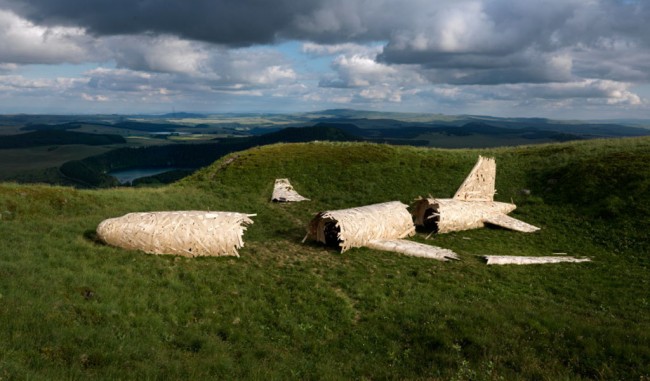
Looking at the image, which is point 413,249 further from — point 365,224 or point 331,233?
point 331,233

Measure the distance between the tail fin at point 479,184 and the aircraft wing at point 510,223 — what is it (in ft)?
8.72

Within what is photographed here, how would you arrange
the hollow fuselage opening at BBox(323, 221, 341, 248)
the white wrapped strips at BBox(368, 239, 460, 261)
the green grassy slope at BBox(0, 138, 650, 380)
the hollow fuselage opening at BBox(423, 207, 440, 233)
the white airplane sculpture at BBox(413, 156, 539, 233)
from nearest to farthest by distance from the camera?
1. the green grassy slope at BBox(0, 138, 650, 380)
2. the white wrapped strips at BBox(368, 239, 460, 261)
3. the hollow fuselage opening at BBox(323, 221, 341, 248)
4. the hollow fuselage opening at BBox(423, 207, 440, 233)
5. the white airplane sculpture at BBox(413, 156, 539, 233)

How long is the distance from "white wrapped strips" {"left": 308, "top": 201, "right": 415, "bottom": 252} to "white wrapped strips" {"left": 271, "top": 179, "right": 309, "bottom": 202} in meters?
13.9

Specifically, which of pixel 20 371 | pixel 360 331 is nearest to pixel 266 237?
pixel 360 331

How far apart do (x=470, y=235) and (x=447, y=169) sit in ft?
64.0

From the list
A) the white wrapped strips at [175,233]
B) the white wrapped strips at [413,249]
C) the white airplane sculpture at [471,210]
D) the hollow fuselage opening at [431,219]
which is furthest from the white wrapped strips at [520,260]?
the white wrapped strips at [175,233]

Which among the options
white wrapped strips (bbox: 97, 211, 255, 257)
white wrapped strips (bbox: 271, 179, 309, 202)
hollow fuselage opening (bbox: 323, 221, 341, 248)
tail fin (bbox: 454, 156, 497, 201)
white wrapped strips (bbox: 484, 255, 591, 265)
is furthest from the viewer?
white wrapped strips (bbox: 271, 179, 309, 202)

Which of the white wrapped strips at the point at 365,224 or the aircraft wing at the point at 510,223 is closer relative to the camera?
the white wrapped strips at the point at 365,224

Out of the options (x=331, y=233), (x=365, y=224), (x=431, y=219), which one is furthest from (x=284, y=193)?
(x=365, y=224)

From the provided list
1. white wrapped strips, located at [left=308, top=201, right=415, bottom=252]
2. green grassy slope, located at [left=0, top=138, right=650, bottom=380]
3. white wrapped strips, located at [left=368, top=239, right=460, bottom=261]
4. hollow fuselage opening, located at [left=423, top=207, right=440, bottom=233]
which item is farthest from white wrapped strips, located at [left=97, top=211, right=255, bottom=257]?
hollow fuselage opening, located at [left=423, top=207, right=440, bottom=233]

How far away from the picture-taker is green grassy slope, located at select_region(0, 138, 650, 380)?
1105 cm

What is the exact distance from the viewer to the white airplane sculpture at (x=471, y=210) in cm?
3011

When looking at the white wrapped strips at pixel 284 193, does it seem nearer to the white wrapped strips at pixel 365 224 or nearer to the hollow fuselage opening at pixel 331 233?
the white wrapped strips at pixel 365 224

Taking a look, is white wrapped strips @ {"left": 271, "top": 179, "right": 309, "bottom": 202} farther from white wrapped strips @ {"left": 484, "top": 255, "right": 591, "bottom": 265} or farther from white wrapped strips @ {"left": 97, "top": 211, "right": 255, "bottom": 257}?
white wrapped strips @ {"left": 484, "top": 255, "right": 591, "bottom": 265}
